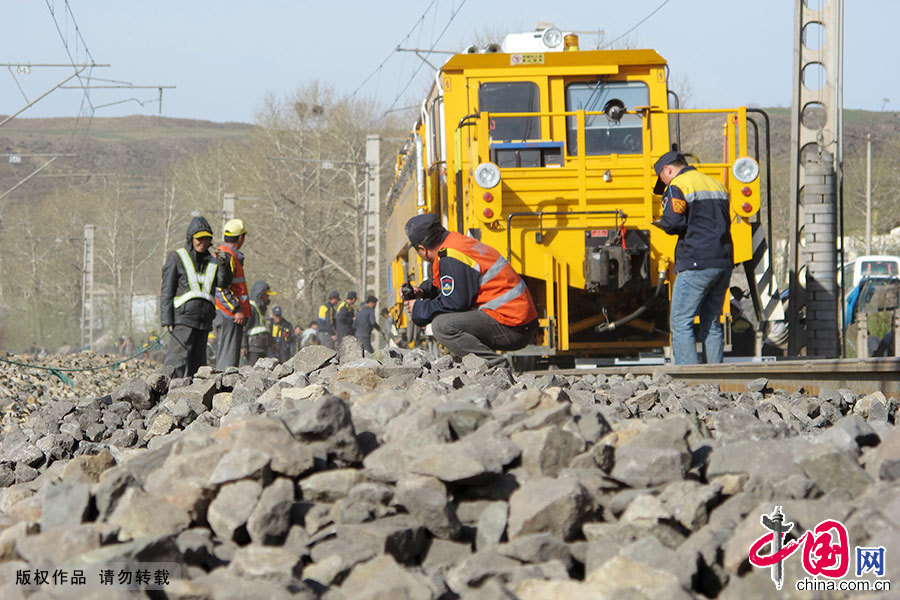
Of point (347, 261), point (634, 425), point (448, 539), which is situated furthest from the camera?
point (347, 261)

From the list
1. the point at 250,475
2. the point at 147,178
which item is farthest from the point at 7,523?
the point at 147,178

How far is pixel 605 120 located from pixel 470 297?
4529mm

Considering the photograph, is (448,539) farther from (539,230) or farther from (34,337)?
(34,337)

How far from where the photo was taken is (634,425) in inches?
186

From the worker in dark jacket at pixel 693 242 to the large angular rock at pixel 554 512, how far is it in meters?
5.90

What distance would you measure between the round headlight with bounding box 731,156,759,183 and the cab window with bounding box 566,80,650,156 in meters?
1.43

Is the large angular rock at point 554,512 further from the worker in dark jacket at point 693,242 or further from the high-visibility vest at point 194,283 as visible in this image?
the high-visibility vest at point 194,283

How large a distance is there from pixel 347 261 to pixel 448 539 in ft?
166

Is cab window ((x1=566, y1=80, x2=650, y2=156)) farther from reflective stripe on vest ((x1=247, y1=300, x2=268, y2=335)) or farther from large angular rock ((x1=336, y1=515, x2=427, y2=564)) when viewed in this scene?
large angular rock ((x1=336, y1=515, x2=427, y2=564))

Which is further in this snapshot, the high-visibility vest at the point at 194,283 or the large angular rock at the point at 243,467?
the high-visibility vest at the point at 194,283

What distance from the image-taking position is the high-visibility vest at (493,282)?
8.26m

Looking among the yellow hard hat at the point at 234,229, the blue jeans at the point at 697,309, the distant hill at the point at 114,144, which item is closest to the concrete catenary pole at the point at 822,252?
the blue jeans at the point at 697,309

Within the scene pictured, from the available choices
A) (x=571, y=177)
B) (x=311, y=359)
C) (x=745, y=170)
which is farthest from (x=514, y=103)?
(x=311, y=359)

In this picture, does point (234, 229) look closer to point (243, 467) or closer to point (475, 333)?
point (475, 333)
